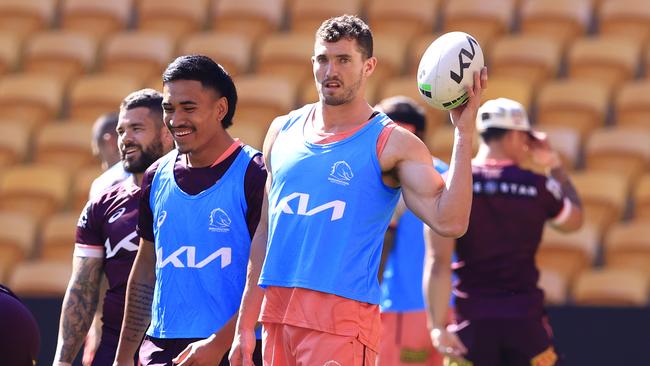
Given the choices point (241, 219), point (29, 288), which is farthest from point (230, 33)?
point (241, 219)

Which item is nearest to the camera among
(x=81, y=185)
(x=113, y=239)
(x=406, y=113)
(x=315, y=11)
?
(x=113, y=239)

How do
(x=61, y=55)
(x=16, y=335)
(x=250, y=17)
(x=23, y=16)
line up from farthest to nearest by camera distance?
(x=23, y=16) < (x=250, y=17) < (x=61, y=55) < (x=16, y=335)

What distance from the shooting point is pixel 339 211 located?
4680mm

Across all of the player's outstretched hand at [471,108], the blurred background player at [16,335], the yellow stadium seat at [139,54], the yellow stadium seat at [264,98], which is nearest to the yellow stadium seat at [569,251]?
the yellow stadium seat at [264,98]

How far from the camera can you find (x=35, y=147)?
12.2 m

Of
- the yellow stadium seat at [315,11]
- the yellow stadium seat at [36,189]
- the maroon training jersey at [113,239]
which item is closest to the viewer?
the maroon training jersey at [113,239]

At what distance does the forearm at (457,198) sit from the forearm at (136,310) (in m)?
1.36

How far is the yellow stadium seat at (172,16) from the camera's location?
44.4ft

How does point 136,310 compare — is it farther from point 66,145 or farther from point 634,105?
point 634,105

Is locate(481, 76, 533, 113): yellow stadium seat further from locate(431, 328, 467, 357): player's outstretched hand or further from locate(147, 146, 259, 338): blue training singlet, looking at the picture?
locate(147, 146, 259, 338): blue training singlet

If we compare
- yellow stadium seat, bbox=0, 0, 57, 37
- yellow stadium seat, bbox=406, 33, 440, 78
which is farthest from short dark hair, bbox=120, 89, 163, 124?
yellow stadium seat, bbox=0, 0, 57, 37

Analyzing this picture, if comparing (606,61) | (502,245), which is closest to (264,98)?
(606,61)

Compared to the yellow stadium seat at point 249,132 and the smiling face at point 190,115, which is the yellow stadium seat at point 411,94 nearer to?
the yellow stadium seat at point 249,132

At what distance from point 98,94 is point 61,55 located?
0.99 m
